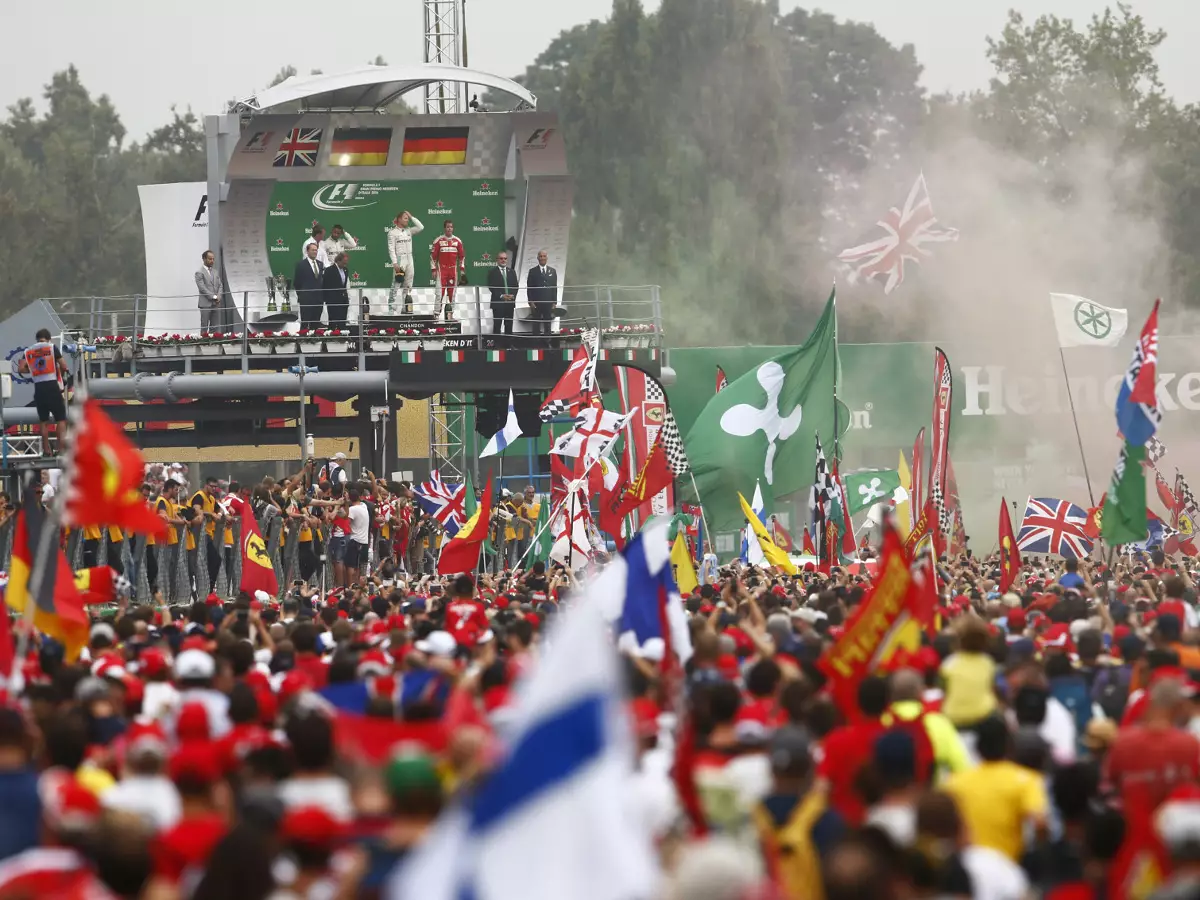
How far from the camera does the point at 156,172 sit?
92.2 m

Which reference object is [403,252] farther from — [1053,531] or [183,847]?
[183,847]

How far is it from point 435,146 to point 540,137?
1.82m

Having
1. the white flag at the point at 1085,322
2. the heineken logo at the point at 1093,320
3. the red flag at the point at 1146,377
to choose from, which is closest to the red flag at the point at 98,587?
the red flag at the point at 1146,377

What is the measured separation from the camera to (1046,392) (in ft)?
166

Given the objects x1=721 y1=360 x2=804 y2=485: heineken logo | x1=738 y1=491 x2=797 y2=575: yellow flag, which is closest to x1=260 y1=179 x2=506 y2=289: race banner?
x1=721 y1=360 x2=804 y2=485: heineken logo

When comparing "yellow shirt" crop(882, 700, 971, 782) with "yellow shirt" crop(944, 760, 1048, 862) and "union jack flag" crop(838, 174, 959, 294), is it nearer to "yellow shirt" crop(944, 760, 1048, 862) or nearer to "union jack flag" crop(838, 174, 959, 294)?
"yellow shirt" crop(944, 760, 1048, 862)

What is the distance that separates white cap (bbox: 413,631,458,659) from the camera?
35.9 feet

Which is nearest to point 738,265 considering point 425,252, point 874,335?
point 874,335

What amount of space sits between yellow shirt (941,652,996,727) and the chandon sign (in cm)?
4147

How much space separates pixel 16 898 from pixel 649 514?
22.7 metres

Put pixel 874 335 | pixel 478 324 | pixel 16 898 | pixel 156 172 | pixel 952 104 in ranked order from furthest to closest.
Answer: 1. pixel 156 172
2. pixel 952 104
3. pixel 874 335
4. pixel 478 324
5. pixel 16 898

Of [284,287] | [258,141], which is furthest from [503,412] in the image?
[258,141]

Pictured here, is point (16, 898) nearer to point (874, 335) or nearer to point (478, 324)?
point (478, 324)

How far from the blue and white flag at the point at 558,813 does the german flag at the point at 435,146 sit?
102 ft
